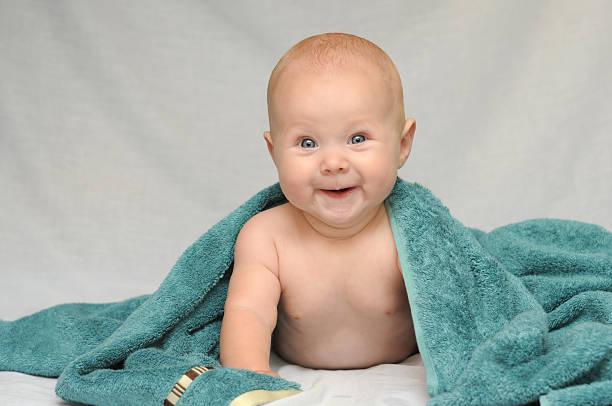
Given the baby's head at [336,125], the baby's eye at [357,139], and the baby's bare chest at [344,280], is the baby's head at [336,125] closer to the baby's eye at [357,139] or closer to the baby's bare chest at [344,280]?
the baby's eye at [357,139]

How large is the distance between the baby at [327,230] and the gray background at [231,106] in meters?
0.86

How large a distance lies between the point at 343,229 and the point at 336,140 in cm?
22

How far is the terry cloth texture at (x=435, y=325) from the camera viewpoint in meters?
1.30

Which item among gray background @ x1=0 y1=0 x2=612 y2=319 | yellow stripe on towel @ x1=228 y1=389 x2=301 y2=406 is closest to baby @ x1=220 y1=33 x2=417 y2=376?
yellow stripe on towel @ x1=228 y1=389 x2=301 y2=406

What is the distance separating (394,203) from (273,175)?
0.93 metres

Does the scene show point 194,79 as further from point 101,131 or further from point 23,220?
point 23,220

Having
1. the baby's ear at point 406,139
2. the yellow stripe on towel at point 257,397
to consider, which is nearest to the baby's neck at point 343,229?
the baby's ear at point 406,139

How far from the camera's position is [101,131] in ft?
8.36

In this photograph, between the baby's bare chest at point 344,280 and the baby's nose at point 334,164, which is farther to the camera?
the baby's bare chest at point 344,280

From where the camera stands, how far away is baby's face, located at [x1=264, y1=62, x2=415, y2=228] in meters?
1.44

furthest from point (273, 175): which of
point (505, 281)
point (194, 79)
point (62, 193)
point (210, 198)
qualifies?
point (505, 281)

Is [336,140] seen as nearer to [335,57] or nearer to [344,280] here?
[335,57]

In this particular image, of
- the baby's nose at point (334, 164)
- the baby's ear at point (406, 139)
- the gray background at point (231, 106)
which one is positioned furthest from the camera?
the gray background at point (231, 106)

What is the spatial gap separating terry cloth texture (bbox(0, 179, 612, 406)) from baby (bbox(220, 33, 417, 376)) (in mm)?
81
